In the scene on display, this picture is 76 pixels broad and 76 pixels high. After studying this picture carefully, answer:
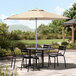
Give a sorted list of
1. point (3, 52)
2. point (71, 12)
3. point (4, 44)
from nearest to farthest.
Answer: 1. point (3, 52)
2. point (4, 44)
3. point (71, 12)

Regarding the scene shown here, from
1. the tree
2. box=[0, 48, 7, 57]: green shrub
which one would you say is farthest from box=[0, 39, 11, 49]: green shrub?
the tree

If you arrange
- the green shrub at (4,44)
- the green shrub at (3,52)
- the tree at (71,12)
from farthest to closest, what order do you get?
the tree at (71,12) < the green shrub at (4,44) < the green shrub at (3,52)

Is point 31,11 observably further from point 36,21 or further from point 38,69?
point 38,69

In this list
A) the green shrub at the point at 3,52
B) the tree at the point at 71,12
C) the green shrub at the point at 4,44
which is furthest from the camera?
the tree at the point at 71,12

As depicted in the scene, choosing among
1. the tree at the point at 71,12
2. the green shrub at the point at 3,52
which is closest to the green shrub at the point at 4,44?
the green shrub at the point at 3,52

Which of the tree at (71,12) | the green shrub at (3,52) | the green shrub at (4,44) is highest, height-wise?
the tree at (71,12)

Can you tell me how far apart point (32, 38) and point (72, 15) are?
7.44 metres

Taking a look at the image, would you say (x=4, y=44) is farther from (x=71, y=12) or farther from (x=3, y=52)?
(x=71, y=12)

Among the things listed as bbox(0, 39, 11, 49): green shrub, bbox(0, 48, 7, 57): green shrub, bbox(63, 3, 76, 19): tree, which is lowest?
bbox(0, 48, 7, 57): green shrub

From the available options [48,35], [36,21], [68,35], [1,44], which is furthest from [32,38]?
[36,21]

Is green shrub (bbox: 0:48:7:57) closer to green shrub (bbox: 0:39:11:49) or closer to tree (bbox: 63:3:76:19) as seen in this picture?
green shrub (bbox: 0:39:11:49)

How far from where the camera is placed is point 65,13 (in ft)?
122

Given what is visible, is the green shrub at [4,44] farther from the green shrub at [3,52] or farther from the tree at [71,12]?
the tree at [71,12]

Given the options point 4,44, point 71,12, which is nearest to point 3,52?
point 4,44
